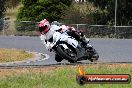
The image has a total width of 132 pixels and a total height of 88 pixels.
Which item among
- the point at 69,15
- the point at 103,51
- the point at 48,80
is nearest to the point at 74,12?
the point at 69,15

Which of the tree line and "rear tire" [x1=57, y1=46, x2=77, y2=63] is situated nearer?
"rear tire" [x1=57, y1=46, x2=77, y2=63]

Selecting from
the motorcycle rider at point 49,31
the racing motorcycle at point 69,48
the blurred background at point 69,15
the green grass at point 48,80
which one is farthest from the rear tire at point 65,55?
the blurred background at point 69,15

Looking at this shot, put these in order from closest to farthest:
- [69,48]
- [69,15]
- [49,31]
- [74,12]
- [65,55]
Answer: [49,31], [65,55], [69,48], [69,15], [74,12]

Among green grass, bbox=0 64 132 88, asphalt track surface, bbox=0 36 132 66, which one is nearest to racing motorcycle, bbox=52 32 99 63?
asphalt track surface, bbox=0 36 132 66

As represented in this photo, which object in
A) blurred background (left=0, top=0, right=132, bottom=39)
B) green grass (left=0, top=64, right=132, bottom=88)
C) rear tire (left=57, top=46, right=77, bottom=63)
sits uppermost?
green grass (left=0, top=64, right=132, bottom=88)

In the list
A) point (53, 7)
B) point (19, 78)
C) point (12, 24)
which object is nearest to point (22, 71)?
point (19, 78)

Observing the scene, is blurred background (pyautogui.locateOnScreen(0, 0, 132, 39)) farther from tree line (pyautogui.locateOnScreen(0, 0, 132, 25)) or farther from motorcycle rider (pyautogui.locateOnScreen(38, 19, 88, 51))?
motorcycle rider (pyautogui.locateOnScreen(38, 19, 88, 51))

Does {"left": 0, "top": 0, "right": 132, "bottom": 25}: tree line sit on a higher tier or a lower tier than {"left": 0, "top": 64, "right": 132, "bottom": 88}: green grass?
lower

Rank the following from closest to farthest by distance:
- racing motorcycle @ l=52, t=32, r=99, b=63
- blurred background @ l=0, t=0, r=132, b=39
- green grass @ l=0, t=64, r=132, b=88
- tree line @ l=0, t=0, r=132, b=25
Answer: green grass @ l=0, t=64, r=132, b=88
racing motorcycle @ l=52, t=32, r=99, b=63
blurred background @ l=0, t=0, r=132, b=39
tree line @ l=0, t=0, r=132, b=25

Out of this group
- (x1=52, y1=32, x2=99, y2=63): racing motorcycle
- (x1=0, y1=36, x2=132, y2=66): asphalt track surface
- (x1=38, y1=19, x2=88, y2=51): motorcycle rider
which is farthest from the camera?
(x1=0, y1=36, x2=132, y2=66): asphalt track surface

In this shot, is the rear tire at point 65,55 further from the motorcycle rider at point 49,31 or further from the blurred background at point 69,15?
the blurred background at point 69,15

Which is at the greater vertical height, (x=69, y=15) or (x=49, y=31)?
(x=49, y=31)

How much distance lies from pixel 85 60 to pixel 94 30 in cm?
1860

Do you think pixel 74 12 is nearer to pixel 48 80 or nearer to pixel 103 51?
pixel 103 51
